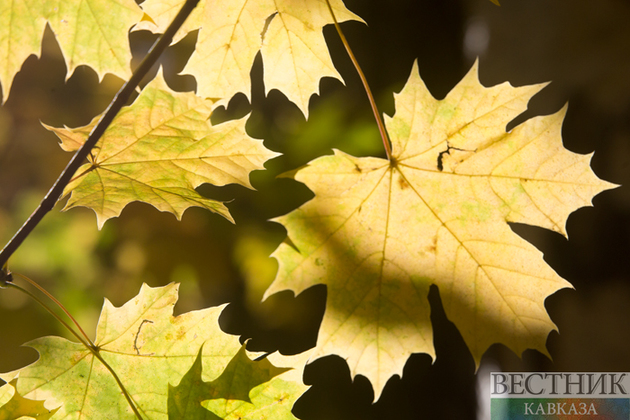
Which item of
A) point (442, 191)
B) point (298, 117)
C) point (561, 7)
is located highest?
point (561, 7)

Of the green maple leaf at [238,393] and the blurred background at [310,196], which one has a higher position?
the blurred background at [310,196]

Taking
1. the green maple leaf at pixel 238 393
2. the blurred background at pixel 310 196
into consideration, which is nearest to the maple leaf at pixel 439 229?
the green maple leaf at pixel 238 393

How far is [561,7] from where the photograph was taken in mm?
1544

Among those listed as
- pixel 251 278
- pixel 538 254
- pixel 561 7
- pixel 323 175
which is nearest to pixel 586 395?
pixel 538 254

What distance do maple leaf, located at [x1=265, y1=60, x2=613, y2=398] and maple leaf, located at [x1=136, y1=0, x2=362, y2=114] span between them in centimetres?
17

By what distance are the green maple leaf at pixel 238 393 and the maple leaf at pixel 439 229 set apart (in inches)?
3.3

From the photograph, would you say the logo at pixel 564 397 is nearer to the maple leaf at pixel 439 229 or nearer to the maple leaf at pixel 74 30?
the maple leaf at pixel 439 229

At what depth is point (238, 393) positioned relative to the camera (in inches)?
23.1

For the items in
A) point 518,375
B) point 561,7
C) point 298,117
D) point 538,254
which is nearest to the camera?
point 538,254

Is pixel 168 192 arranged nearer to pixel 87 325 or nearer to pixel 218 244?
pixel 218 244

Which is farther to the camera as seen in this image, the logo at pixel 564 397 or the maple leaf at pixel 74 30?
the logo at pixel 564 397

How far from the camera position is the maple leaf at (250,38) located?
2.15 ft

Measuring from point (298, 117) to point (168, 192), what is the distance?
48.2 inches

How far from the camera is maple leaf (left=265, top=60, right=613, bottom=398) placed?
60 cm
